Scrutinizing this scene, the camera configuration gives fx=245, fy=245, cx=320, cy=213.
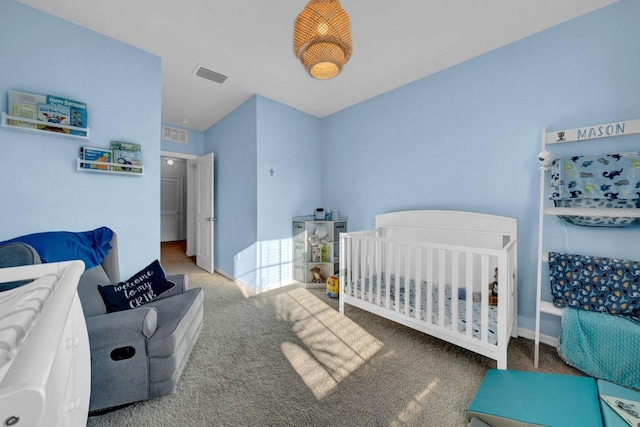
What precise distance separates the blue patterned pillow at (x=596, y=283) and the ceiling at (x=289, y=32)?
6.02 feet

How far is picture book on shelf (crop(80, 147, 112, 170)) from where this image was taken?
2.02 m

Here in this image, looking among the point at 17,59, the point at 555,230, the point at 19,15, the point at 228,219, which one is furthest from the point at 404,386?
the point at 19,15

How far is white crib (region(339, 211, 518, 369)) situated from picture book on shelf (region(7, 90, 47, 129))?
265 cm

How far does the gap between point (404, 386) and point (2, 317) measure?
1803 mm

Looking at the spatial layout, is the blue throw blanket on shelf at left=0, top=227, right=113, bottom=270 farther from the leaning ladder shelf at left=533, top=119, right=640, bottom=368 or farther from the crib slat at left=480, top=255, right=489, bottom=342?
the leaning ladder shelf at left=533, top=119, right=640, bottom=368

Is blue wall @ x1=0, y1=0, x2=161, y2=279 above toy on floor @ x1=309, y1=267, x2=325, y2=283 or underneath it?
above

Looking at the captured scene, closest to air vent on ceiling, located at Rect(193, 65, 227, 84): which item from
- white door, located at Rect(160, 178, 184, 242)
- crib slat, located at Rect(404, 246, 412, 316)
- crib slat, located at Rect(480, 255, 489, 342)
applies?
crib slat, located at Rect(404, 246, 412, 316)

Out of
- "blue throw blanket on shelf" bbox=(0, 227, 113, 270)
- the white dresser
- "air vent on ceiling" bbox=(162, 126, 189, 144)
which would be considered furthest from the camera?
"air vent on ceiling" bbox=(162, 126, 189, 144)

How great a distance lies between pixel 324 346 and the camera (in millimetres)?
1971

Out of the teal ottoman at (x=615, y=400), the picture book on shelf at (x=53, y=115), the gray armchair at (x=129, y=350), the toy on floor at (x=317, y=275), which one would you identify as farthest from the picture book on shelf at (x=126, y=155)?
the teal ottoman at (x=615, y=400)

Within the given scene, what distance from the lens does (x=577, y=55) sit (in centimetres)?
185

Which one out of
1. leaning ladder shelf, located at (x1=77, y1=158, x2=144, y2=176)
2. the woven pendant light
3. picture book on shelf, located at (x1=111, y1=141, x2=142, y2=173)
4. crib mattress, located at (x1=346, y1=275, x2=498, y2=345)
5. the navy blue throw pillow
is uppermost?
the woven pendant light

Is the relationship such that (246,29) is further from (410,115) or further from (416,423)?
(416,423)

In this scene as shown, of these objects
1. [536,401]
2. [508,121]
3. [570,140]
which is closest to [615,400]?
[536,401]
